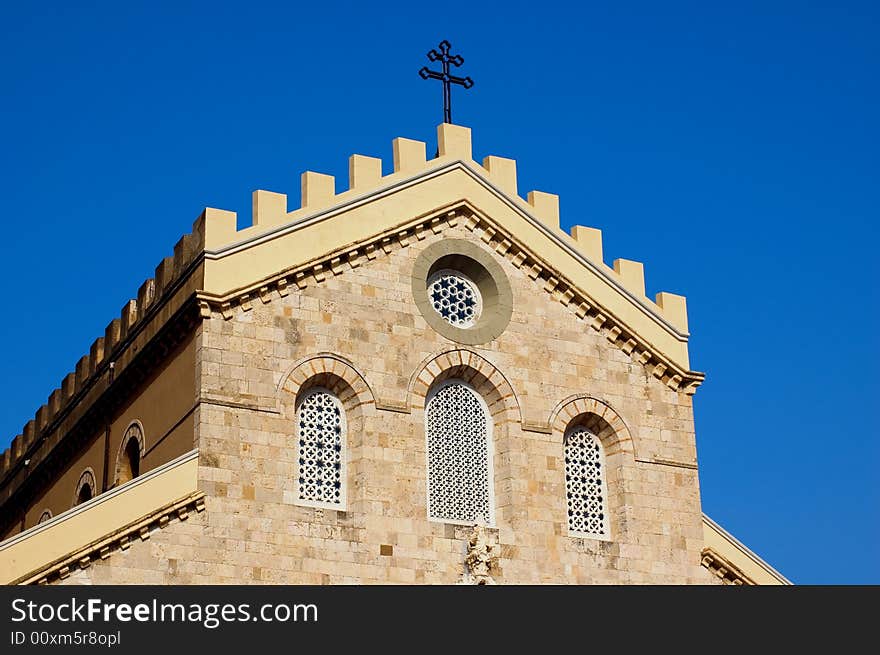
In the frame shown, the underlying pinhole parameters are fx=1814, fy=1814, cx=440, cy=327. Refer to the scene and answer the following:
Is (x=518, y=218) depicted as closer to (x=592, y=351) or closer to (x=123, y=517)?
(x=592, y=351)

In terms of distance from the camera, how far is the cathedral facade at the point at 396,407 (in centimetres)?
3019

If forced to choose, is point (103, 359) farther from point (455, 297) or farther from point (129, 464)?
point (455, 297)

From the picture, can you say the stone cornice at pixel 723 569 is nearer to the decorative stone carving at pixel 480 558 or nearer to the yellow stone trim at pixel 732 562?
the yellow stone trim at pixel 732 562

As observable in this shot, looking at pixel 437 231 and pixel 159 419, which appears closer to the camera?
pixel 159 419

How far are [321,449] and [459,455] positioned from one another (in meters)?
2.74

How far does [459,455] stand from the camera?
33.0 meters

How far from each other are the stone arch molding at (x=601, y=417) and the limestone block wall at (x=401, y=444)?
27 mm

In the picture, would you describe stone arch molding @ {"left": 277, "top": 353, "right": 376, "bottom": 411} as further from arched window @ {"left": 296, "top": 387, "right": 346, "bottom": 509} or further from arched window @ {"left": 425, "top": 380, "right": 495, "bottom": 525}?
arched window @ {"left": 425, "top": 380, "right": 495, "bottom": 525}

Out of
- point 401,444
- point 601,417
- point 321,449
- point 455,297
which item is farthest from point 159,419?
point 601,417

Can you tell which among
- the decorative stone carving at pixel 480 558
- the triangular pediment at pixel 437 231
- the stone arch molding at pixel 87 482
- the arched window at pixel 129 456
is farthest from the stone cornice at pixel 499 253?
the stone arch molding at pixel 87 482

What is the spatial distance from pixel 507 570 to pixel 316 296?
5.93 meters

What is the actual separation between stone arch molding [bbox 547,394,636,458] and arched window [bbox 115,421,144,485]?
771 cm

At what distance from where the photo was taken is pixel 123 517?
95.1ft
